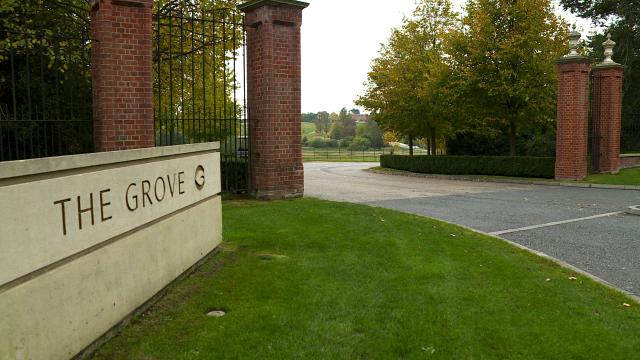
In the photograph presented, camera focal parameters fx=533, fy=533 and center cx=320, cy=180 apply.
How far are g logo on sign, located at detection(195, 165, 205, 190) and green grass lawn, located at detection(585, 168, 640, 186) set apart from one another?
49.8ft

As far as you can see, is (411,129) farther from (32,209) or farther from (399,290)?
(32,209)

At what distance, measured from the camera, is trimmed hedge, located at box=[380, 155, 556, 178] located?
774 inches

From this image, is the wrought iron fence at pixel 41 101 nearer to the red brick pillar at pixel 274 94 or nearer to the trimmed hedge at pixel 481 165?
the red brick pillar at pixel 274 94

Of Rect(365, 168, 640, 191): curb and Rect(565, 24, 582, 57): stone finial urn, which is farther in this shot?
Rect(565, 24, 582, 57): stone finial urn

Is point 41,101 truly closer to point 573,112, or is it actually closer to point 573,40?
point 573,112

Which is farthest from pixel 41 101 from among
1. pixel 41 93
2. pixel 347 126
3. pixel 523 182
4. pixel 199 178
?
pixel 347 126

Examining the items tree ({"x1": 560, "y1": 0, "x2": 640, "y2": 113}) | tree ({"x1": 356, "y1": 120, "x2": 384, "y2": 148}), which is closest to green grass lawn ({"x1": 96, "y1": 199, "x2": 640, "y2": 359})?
tree ({"x1": 560, "y1": 0, "x2": 640, "y2": 113})

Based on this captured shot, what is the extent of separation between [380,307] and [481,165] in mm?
19119

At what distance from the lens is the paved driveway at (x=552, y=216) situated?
6883 mm

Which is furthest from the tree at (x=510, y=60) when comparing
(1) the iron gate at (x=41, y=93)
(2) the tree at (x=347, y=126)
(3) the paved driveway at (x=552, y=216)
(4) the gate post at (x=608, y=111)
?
(2) the tree at (x=347, y=126)

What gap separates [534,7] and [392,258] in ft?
60.5

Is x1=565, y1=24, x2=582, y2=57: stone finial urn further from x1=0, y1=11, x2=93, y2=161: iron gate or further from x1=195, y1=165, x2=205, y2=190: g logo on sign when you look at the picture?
x1=195, y1=165, x2=205, y2=190: g logo on sign

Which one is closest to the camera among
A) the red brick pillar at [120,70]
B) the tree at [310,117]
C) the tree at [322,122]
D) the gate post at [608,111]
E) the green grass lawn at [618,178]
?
the red brick pillar at [120,70]

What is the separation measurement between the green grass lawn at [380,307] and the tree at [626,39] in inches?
1004
